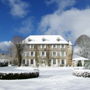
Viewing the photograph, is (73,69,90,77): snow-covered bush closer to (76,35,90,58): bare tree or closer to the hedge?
the hedge

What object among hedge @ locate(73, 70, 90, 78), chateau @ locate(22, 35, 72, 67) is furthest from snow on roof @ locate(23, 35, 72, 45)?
hedge @ locate(73, 70, 90, 78)

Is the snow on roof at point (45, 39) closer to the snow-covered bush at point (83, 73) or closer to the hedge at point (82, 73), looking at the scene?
the hedge at point (82, 73)

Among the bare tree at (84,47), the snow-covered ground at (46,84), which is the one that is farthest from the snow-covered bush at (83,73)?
the bare tree at (84,47)

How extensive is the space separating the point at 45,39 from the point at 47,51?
4.17 meters

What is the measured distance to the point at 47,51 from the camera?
270 ft

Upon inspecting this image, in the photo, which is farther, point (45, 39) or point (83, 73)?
point (45, 39)

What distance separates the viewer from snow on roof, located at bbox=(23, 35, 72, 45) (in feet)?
269

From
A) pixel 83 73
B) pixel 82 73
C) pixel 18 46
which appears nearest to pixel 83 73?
pixel 83 73

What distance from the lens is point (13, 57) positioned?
83.1 meters

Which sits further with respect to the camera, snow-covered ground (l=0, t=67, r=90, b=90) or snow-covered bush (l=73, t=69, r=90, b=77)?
snow-covered bush (l=73, t=69, r=90, b=77)

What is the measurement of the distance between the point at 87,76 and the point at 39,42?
55.3 m

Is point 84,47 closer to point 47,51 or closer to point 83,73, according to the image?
point 47,51

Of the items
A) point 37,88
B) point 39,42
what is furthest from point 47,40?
point 37,88

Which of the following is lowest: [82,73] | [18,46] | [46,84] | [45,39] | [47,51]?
[46,84]
